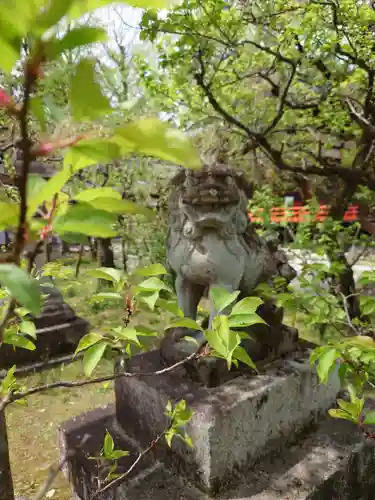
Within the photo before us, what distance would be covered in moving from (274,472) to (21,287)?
2029 mm

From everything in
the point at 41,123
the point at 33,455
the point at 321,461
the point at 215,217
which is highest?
the point at 41,123

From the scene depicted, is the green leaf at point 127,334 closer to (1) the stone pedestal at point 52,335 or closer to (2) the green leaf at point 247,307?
(2) the green leaf at point 247,307

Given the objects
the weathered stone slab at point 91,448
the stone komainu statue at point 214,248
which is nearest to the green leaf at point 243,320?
the stone komainu statue at point 214,248

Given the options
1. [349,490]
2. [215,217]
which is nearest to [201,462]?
[349,490]

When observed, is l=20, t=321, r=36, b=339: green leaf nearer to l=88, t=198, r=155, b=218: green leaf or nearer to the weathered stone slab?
l=88, t=198, r=155, b=218: green leaf

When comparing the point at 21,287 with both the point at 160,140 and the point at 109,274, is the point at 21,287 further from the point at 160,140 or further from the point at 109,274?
the point at 109,274

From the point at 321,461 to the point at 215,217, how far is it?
144cm

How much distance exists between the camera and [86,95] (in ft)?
1.24

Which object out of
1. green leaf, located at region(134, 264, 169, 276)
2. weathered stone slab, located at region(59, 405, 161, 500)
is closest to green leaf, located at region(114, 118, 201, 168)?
green leaf, located at region(134, 264, 169, 276)

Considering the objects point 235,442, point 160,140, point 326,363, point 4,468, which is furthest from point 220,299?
point 4,468

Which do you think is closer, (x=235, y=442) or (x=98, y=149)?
(x=98, y=149)

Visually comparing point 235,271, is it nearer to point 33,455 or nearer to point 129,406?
point 129,406

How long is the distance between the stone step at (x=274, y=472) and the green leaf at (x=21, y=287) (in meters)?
1.69

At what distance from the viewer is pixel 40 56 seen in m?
0.37
